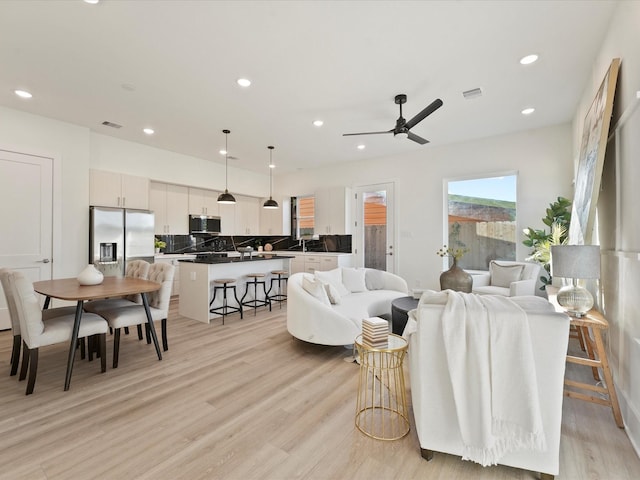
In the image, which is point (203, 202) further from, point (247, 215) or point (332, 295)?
point (332, 295)

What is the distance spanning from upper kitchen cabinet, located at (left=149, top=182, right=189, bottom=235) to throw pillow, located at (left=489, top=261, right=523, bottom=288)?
5907 millimetres

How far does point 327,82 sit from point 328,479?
349cm

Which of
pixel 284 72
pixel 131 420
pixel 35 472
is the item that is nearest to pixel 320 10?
pixel 284 72

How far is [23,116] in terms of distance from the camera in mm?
4203

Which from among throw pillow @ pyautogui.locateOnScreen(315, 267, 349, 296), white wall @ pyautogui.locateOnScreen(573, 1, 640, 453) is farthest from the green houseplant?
throw pillow @ pyautogui.locateOnScreen(315, 267, 349, 296)

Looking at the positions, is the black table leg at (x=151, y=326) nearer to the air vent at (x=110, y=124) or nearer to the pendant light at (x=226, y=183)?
the pendant light at (x=226, y=183)

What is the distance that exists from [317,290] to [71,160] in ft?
14.1

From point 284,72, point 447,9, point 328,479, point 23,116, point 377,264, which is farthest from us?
point 377,264

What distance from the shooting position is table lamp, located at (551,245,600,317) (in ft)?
6.88

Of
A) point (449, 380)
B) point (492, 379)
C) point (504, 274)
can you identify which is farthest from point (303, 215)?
point (492, 379)

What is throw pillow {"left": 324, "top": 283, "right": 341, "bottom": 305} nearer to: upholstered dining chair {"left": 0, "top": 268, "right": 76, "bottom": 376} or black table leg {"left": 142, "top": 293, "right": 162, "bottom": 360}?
black table leg {"left": 142, "top": 293, "right": 162, "bottom": 360}

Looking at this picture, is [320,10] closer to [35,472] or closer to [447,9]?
[447,9]

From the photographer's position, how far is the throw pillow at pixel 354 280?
4.56 m

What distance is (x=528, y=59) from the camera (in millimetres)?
2963
